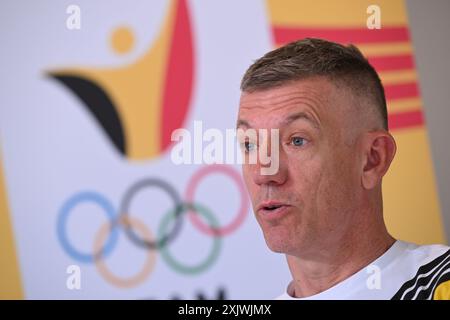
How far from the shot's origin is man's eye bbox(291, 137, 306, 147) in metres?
2.38

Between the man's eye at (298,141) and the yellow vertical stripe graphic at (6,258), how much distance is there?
1403mm

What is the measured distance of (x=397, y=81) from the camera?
2.74 meters

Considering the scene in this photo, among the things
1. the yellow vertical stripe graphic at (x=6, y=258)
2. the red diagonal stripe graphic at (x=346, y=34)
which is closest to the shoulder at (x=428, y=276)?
the red diagonal stripe graphic at (x=346, y=34)

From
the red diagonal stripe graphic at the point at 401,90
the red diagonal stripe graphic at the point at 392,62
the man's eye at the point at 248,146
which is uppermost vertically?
the red diagonal stripe graphic at the point at 392,62

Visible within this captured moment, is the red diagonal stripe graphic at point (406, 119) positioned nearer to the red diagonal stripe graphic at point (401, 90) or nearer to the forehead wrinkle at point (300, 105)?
the red diagonal stripe graphic at point (401, 90)

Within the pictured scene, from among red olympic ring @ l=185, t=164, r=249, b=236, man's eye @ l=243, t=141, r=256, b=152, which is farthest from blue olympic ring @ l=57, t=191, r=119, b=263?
man's eye @ l=243, t=141, r=256, b=152

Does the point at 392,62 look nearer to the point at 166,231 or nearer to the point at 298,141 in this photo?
the point at 298,141

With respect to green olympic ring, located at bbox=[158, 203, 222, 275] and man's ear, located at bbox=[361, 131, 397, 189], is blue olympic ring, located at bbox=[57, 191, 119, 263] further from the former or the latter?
man's ear, located at bbox=[361, 131, 397, 189]

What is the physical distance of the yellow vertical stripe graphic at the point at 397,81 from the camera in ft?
8.82

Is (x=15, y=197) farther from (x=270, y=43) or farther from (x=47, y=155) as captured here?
(x=270, y=43)

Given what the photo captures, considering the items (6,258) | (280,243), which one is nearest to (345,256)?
(280,243)

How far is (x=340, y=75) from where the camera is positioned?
234 cm
